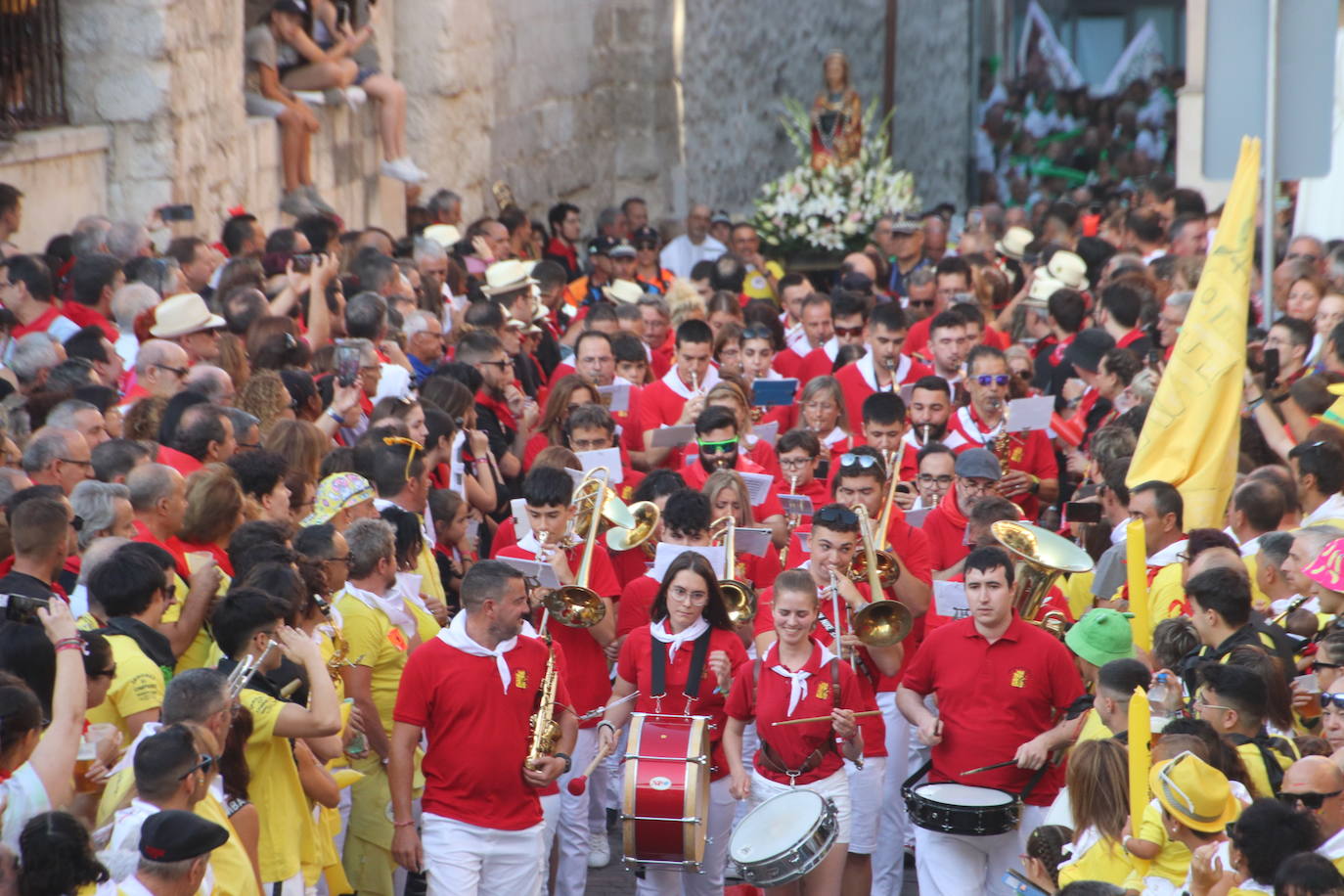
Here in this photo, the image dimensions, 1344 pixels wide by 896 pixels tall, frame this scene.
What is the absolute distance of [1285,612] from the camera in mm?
6488

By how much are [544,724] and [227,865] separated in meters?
1.62

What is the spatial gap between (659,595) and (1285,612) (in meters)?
2.32

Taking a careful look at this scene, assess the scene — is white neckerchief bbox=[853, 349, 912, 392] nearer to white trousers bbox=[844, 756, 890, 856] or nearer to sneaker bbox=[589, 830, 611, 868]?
sneaker bbox=[589, 830, 611, 868]

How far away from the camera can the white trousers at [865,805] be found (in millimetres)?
7051

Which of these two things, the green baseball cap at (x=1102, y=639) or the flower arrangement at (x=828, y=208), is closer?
the green baseball cap at (x=1102, y=639)

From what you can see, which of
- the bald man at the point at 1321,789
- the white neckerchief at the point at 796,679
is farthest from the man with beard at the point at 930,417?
the bald man at the point at 1321,789

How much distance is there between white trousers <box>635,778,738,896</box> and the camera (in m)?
7.06

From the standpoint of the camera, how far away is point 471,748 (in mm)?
6391

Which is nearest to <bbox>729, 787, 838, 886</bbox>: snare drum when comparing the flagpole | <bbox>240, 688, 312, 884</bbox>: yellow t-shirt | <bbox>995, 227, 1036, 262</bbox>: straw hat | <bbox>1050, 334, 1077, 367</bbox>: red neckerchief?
<bbox>240, 688, 312, 884</bbox>: yellow t-shirt

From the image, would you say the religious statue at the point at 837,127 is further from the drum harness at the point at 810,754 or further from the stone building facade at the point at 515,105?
the drum harness at the point at 810,754

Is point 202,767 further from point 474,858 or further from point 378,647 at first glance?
point 378,647

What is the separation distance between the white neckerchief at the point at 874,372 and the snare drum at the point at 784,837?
479 centimetres

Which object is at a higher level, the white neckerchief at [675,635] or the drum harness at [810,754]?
the white neckerchief at [675,635]

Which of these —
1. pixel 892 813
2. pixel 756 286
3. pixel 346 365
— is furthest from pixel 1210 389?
pixel 756 286
